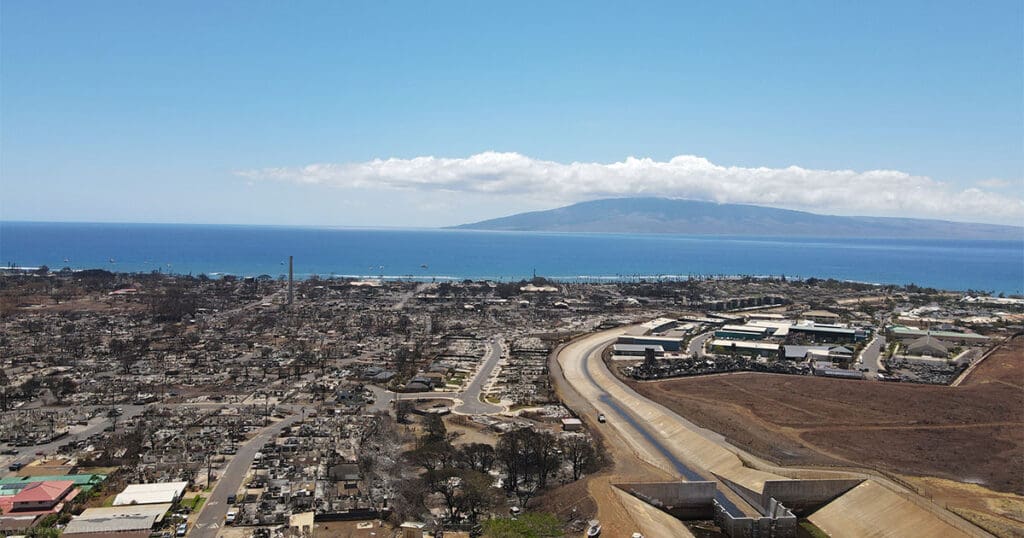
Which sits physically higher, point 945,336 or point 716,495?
point 945,336

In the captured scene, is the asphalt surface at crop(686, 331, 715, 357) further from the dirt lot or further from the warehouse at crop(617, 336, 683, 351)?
the dirt lot

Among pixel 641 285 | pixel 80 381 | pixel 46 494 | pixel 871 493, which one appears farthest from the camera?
pixel 641 285

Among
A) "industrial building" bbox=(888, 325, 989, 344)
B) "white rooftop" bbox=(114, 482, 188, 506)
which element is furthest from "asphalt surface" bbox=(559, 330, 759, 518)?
"industrial building" bbox=(888, 325, 989, 344)

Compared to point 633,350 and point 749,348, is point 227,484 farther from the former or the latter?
point 749,348

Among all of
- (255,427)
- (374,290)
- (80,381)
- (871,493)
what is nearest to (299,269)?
(374,290)

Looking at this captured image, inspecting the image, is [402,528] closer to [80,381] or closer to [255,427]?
[255,427]

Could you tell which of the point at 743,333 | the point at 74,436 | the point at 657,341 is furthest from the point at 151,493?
the point at 743,333

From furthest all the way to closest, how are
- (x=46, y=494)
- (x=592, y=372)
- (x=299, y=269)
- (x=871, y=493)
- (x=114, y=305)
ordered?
1. (x=299, y=269)
2. (x=114, y=305)
3. (x=592, y=372)
4. (x=871, y=493)
5. (x=46, y=494)
